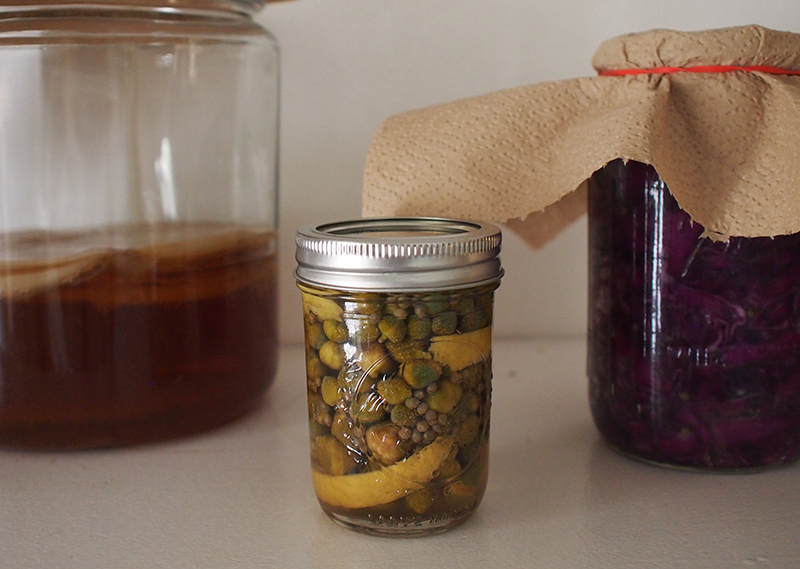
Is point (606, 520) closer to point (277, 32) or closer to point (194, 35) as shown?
point (194, 35)

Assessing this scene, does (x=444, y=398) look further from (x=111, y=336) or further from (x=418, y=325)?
(x=111, y=336)

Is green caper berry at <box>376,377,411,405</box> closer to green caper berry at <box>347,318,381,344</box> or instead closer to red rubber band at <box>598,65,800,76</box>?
green caper berry at <box>347,318,381,344</box>

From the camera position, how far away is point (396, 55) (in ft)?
2.69

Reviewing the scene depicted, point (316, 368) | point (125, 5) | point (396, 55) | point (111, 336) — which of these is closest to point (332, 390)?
point (316, 368)

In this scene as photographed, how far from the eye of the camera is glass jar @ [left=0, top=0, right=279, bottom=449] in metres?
0.58

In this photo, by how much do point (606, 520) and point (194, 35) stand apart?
1.47ft

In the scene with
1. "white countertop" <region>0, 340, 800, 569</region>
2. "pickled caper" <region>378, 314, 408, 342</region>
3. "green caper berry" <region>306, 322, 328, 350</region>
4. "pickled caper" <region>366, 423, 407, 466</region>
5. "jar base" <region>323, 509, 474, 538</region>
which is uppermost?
"pickled caper" <region>378, 314, 408, 342</region>

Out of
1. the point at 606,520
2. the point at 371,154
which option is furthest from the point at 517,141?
the point at 606,520

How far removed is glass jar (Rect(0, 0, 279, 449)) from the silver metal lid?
184mm

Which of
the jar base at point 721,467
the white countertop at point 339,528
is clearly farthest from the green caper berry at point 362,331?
the jar base at point 721,467

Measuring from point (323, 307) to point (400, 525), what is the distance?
0.42ft

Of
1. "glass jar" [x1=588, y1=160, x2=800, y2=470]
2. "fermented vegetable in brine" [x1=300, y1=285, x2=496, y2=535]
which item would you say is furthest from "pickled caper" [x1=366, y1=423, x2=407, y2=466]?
"glass jar" [x1=588, y1=160, x2=800, y2=470]

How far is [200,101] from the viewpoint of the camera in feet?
2.23

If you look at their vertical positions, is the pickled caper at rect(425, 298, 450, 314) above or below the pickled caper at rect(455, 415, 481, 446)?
above
